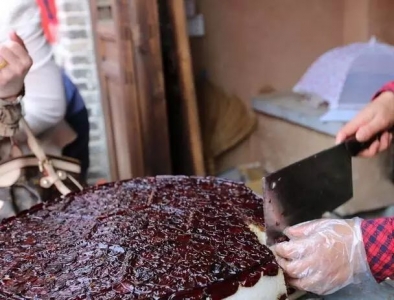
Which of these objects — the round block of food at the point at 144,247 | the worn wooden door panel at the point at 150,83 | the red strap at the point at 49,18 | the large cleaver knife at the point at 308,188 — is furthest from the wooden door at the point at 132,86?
the large cleaver knife at the point at 308,188

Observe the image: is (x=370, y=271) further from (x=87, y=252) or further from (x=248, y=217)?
(x=87, y=252)

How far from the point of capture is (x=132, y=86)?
2.05 m

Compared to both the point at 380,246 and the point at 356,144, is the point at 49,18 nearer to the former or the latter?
the point at 356,144

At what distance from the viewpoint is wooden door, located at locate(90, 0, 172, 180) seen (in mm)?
1995

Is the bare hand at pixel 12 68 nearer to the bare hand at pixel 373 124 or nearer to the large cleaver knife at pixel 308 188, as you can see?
the large cleaver knife at pixel 308 188

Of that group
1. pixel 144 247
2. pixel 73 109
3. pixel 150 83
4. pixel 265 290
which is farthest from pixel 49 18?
pixel 265 290

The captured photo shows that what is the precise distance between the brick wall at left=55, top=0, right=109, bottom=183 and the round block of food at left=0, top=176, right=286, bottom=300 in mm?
510

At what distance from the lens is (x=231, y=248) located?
1.21 metres

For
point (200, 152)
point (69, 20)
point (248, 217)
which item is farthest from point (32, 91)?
point (248, 217)

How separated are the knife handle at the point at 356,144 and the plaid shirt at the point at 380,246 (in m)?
0.35

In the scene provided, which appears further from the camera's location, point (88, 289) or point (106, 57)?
point (106, 57)

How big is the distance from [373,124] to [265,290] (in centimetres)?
65

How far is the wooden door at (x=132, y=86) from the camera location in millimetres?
1995

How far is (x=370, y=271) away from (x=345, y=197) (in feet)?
1.09
